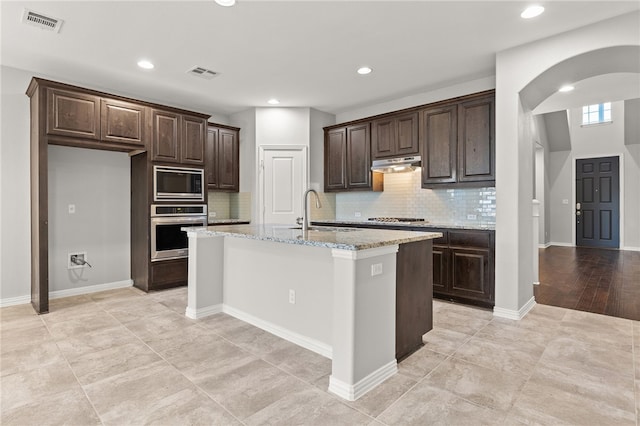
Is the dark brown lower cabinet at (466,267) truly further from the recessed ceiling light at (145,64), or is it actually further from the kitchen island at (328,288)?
the recessed ceiling light at (145,64)

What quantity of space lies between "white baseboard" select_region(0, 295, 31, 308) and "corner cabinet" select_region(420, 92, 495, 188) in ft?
16.7

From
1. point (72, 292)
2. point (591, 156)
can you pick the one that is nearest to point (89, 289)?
point (72, 292)

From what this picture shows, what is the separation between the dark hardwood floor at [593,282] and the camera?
3824 mm

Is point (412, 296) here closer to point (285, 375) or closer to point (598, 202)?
point (285, 375)

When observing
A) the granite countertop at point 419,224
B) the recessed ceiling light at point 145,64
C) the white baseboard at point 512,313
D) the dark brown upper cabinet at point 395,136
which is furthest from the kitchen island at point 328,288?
the dark brown upper cabinet at point 395,136

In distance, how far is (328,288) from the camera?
8.63ft

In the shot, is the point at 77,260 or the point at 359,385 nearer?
the point at 359,385

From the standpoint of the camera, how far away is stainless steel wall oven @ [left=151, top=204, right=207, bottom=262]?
4.49 metres

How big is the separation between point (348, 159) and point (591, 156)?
7.16 m

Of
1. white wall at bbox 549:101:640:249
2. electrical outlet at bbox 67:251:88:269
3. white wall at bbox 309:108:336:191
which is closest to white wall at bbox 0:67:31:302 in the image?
electrical outlet at bbox 67:251:88:269

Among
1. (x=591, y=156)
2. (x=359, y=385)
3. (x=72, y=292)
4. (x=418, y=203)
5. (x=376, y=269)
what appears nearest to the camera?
(x=359, y=385)

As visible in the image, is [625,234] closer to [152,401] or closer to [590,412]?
[590,412]

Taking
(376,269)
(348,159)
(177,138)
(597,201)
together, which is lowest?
(376,269)

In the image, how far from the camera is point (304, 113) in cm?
564
